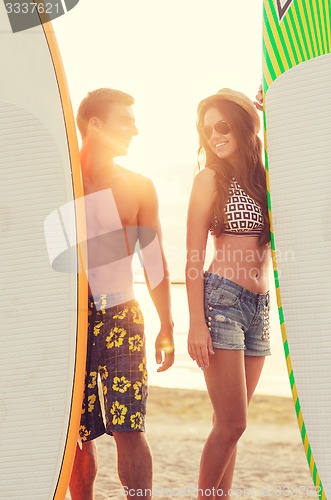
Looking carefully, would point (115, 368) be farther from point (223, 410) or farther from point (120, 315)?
point (223, 410)

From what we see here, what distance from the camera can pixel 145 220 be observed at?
2.01 meters

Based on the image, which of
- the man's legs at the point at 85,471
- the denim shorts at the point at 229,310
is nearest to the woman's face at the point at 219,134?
the denim shorts at the point at 229,310

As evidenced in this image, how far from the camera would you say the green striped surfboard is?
6.50 feet

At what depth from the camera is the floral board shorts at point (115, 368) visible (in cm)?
191

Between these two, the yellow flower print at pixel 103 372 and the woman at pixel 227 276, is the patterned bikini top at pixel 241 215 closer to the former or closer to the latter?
the woman at pixel 227 276

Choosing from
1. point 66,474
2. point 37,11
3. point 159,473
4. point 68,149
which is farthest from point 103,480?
point 37,11

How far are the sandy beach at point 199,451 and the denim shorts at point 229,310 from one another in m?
0.89

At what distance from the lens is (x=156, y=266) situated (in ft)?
6.64

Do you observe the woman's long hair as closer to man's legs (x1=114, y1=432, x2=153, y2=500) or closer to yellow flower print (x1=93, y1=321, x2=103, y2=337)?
yellow flower print (x1=93, y1=321, x2=103, y2=337)

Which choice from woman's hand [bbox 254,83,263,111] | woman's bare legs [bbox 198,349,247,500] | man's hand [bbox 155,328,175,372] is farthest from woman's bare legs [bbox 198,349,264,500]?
woman's hand [bbox 254,83,263,111]

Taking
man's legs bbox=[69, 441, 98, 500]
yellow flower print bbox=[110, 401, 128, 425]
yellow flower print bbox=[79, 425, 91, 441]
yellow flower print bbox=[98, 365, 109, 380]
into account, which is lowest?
man's legs bbox=[69, 441, 98, 500]

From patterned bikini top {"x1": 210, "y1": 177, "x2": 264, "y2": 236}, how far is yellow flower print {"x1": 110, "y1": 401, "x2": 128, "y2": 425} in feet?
1.91

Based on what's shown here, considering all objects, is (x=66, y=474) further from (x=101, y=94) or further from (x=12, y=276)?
(x=101, y=94)

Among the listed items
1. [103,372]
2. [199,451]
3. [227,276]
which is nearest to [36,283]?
[103,372]
